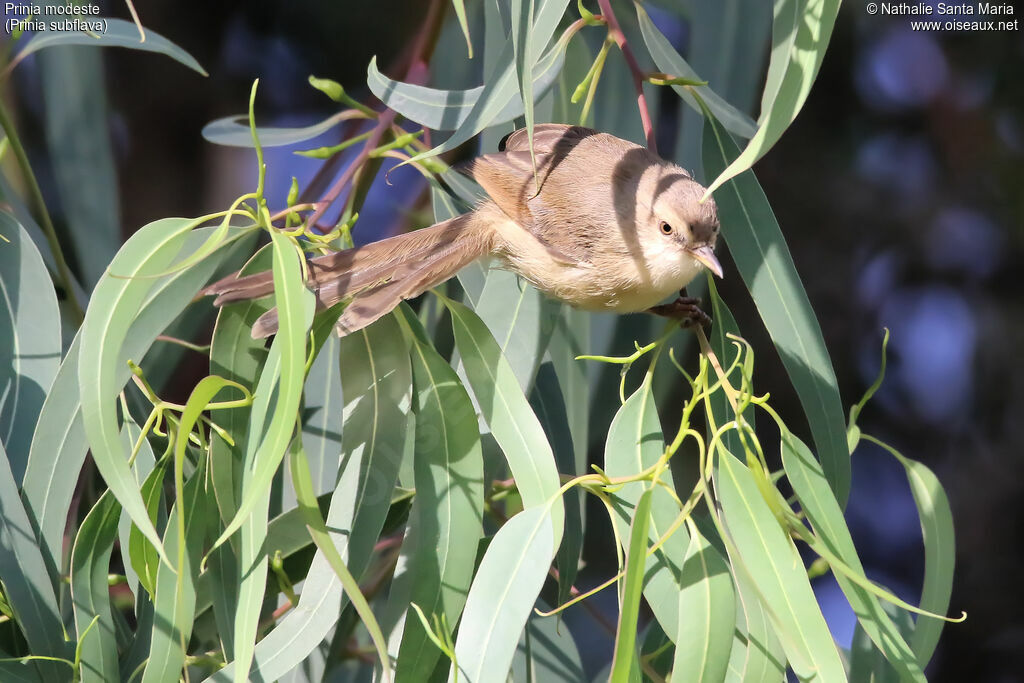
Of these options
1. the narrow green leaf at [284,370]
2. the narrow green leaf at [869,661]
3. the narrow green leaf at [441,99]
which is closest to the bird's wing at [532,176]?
the narrow green leaf at [441,99]

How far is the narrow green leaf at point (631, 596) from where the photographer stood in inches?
36.5

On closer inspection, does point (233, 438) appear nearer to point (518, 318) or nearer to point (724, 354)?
point (518, 318)

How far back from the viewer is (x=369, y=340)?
4.07ft

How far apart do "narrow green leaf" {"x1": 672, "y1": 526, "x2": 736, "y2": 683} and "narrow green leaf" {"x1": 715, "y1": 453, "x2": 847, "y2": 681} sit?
30 millimetres

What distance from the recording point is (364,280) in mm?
1160

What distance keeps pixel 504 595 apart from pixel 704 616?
0.69ft

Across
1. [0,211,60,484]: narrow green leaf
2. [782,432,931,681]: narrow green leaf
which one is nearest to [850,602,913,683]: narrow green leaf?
[782,432,931,681]: narrow green leaf

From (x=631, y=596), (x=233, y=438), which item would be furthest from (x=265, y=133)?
(x=631, y=596)

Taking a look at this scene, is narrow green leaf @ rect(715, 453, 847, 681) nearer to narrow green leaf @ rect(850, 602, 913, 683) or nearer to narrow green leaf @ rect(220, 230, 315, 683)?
narrow green leaf @ rect(850, 602, 913, 683)

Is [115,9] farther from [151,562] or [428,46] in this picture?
[151,562]

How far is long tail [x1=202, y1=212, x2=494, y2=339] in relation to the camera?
1.11 m

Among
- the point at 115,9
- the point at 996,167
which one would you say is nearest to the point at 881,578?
the point at 996,167

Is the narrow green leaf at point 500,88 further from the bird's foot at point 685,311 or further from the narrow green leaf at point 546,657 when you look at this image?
the narrow green leaf at point 546,657

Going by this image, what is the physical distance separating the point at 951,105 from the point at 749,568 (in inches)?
98.4
